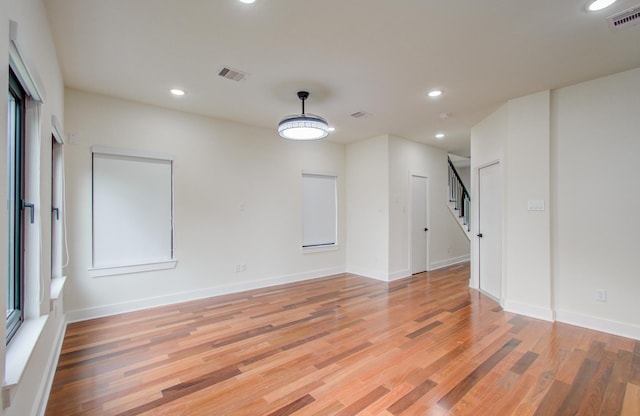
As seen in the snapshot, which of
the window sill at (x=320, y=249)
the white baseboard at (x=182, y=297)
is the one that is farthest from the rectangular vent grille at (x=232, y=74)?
the window sill at (x=320, y=249)

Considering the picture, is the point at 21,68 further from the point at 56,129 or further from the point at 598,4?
the point at 598,4

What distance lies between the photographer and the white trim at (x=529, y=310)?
3588 millimetres

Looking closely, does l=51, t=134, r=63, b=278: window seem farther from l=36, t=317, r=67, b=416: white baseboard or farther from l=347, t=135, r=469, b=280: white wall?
l=347, t=135, r=469, b=280: white wall

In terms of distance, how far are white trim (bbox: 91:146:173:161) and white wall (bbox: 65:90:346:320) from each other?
0.06 meters

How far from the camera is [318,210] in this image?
606 cm

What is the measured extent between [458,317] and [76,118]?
535cm

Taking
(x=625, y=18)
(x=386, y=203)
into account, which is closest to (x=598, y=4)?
(x=625, y=18)

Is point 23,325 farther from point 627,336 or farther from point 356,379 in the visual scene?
point 627,336

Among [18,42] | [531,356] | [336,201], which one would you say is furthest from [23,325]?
[336,201]

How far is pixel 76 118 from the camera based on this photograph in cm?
364

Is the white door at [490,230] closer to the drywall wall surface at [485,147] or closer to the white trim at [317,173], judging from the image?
the drywall wall surface at [485,147]

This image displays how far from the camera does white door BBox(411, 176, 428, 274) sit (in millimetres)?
6199

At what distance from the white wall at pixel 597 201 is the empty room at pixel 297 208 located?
21 millimetres

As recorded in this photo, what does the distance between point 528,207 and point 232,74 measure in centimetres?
396
